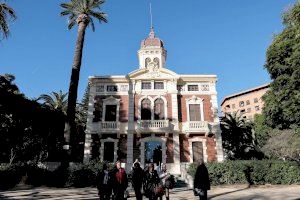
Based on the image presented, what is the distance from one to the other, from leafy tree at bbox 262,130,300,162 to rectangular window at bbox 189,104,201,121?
21.7 feet

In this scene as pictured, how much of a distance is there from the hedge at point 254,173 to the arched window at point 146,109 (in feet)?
31.4

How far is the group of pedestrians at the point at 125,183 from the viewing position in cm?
1097

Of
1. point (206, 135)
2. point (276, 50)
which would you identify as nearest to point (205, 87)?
point (206, 135)

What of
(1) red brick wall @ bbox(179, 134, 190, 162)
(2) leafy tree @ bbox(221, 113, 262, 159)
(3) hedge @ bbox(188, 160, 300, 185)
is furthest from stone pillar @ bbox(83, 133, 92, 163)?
(2) leafy tree @ bbox(221, 113, 262, 159)

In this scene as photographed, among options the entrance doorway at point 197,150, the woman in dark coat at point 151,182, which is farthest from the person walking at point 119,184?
the entrance doorway at point 197,150

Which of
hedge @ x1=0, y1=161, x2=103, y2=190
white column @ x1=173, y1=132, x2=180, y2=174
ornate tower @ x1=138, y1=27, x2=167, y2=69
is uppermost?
ornate tower @ x1=138, y1=27, x2=167, y2=69

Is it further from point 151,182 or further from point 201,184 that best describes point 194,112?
point 201,184

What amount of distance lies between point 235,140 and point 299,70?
11.0 meters

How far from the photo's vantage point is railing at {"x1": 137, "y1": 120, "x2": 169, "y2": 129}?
27734mm

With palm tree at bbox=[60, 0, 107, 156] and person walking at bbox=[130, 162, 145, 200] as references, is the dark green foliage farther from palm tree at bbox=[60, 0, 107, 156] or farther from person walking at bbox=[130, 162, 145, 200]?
person walking at bbox=[130, 162, 145, 200]

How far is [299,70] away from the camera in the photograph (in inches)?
981

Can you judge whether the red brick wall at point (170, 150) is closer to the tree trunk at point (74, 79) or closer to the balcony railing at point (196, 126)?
the balcony railing at point (196, 126)

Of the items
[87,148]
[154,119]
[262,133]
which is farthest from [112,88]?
[262,133]

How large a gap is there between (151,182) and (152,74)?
19468mm
